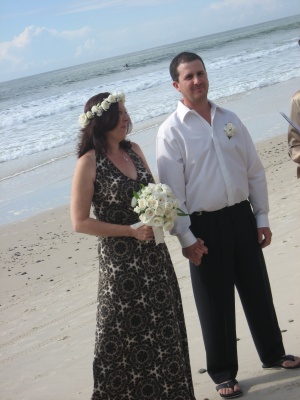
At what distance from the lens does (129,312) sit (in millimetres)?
4199

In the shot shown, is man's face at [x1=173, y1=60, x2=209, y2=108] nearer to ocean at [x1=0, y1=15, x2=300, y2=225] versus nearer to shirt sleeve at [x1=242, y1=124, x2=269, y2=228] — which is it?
shirt sleeve at [x1=242, y1=124, x2=269, y2=228]

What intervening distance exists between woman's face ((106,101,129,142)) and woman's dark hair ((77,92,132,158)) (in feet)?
0.07

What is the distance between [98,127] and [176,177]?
572 mm

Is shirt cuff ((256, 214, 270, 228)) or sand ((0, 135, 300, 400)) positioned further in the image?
sand ((0, 135, 300, 400))

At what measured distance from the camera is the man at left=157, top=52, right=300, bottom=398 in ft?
14.5

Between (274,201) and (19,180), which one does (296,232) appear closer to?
(274,201)

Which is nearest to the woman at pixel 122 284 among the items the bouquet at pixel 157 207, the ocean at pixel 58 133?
the bouquet at pixel 157 207

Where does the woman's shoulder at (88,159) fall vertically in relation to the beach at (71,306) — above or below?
above

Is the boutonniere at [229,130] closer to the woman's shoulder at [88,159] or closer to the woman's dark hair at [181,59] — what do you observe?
the woman's dark hair at [181,59]

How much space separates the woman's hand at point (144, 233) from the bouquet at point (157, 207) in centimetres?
3

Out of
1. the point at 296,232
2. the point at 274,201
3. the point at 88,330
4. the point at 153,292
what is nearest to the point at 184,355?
the point at 153,292

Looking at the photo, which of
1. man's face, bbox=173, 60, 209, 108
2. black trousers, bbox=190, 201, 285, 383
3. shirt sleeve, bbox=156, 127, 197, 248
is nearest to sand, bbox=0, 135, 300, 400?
black trousers, bbox=190, 201, 285, 383

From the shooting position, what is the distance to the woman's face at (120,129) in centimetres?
430

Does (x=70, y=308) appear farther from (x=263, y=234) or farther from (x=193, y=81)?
(x=193, y=81)
